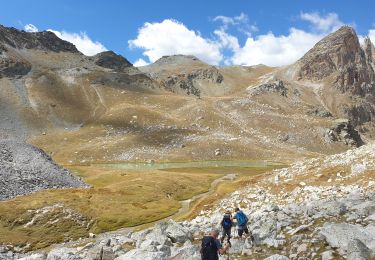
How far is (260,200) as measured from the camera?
57.9 m

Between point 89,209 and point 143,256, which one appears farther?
point 89,209

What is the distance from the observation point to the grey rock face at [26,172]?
258 feet

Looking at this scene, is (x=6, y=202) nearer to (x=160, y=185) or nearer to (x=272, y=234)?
(x=160, y=185)

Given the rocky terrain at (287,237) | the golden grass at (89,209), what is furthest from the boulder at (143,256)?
the golden grass at (89,209)

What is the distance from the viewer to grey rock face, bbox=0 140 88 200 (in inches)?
3100

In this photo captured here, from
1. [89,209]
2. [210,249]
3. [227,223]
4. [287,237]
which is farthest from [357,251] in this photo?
[89,209]

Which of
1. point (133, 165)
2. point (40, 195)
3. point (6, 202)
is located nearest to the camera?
point (6, 202)

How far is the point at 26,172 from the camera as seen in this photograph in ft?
278

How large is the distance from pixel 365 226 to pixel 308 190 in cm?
2652

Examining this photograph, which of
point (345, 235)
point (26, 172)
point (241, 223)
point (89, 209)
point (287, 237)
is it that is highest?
point (26, 172)

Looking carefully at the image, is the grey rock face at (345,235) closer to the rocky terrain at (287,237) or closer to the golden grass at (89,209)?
the rocky terrain at (287,237)

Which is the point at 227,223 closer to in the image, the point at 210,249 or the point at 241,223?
the point at 241,223

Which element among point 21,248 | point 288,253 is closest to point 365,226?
point 288,253

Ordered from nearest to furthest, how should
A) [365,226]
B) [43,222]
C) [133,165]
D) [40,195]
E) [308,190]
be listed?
[365,226] < [308,190] < [43,222] < [40,195] < [133,165]
